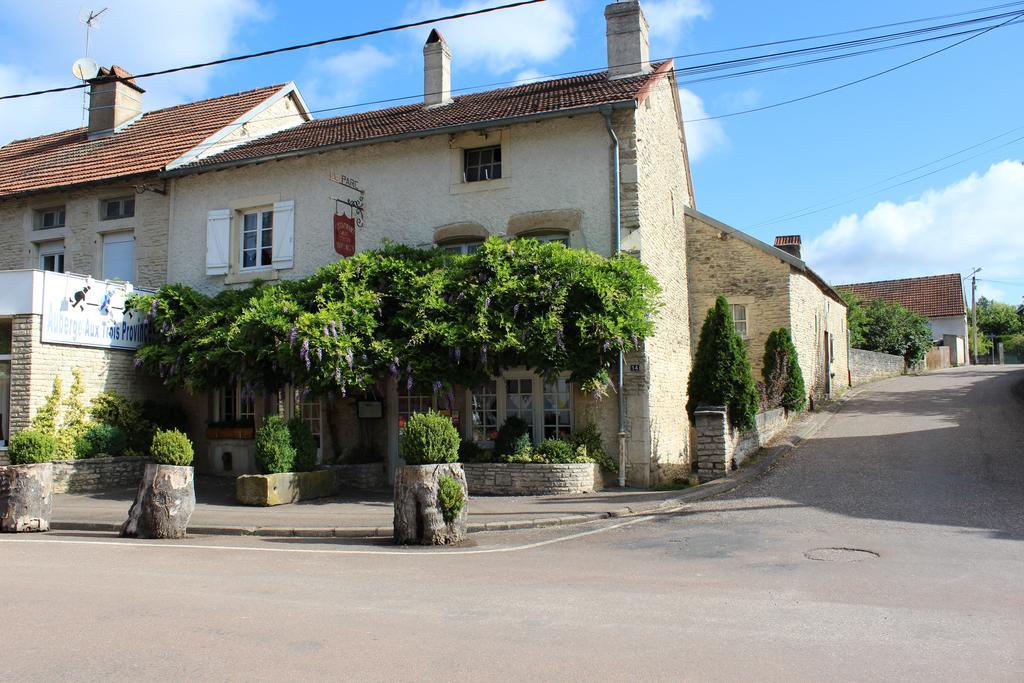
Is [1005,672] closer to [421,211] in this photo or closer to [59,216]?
[421,211]

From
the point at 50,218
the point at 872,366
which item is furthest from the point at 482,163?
the point at 872,366

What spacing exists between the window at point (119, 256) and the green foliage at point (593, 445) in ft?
38.8

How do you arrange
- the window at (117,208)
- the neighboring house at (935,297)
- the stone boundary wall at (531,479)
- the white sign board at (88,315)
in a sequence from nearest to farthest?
1. the stone boundary wall at (531,479)
2. the white sign board at (88,315)
3. the window at (117,208)
4. the neighboring house at (935,297)

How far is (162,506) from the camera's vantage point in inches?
412

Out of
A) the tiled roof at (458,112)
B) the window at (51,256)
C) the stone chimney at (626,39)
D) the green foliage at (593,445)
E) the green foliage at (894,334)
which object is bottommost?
the green foliage at (593,445)

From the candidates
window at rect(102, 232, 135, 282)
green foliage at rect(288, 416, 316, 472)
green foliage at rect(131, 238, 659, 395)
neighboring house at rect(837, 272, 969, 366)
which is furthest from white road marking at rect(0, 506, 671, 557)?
neighboring house at rect(837, 272, 969, 366)

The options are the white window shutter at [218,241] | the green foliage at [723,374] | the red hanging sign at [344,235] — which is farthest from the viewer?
the white window shutter at [218,241]

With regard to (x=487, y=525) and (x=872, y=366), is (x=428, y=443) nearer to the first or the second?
(x=487, y=525)

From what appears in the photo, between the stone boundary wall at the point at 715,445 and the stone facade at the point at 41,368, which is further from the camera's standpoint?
the stone facade at the point at 41,368

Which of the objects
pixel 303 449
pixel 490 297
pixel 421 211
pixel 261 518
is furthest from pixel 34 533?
pixel 421 211

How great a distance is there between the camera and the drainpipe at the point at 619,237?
14.2 metres

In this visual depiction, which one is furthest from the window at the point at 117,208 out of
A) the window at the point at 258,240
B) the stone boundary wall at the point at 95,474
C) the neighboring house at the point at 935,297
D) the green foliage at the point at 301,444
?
the neighboring house at the point at 935,297

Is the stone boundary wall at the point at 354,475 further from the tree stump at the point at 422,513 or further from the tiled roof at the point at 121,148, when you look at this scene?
the tiled roof at the point at 121,148

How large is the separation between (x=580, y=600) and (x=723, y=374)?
9.23 m
